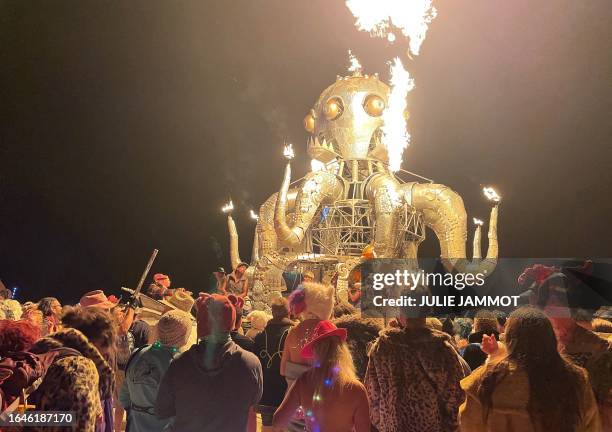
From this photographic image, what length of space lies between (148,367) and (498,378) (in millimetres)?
2548

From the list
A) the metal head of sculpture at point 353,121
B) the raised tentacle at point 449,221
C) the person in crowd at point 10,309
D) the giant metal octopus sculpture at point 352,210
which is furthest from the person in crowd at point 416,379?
the metal head of sculpture at point 353,121

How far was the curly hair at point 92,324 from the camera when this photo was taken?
3.38m

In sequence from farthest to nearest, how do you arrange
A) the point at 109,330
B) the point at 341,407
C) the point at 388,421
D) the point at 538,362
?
the point at 109,330 → the point at 388,421 → the point at 341,407 → the point at 538,362

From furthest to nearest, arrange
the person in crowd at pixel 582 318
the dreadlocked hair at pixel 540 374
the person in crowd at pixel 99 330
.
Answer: the person in crowd at pixel 99 330 < the person in crowd at pixel 582 318 < the dreadlocked hair at pixel 540 374

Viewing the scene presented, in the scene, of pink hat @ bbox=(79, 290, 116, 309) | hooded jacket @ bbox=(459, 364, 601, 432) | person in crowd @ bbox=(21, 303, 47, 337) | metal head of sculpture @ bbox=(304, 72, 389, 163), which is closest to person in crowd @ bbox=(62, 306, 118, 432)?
pink hat @ bbox=(79, 290, 116, 309)

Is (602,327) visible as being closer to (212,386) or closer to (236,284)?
(212,386)

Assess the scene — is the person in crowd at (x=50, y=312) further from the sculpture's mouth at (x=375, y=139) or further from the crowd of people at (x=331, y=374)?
the sculpture's mouth at (x=375, y=139)

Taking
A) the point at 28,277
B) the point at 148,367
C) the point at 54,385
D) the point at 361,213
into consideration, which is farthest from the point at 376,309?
the point at 28,277

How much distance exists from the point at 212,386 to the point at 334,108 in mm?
14295

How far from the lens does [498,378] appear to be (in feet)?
8.14

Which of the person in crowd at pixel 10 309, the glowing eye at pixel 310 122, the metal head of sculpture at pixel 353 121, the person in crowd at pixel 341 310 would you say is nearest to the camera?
the person in crowd at pixel 341 310

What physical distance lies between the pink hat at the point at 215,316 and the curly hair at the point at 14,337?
1002 millimetres

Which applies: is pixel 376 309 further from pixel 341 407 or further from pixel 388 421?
pixel 341 407

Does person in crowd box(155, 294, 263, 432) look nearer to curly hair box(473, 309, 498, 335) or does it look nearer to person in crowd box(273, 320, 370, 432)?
person in crowd box(273, 320, 370, 432)
